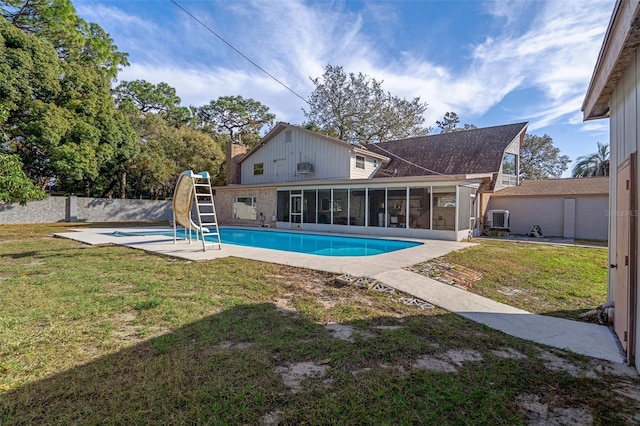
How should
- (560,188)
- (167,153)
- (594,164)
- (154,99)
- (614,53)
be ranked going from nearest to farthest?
(614,53) < (560,188) < (167,153) < (594,164) < (154,99)

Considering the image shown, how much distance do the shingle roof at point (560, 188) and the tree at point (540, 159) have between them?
16.0m

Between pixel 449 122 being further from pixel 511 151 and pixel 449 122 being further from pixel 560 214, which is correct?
pixel 560 214

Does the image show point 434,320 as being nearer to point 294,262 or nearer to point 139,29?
point 294,262

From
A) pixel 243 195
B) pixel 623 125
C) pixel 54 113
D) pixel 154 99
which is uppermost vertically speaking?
pixel 154 99

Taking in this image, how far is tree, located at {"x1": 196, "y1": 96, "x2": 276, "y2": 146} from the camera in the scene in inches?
1351

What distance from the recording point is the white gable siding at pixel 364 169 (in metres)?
16.9

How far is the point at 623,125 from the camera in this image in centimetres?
358

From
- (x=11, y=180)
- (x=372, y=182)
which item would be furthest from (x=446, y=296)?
(x=372, y=182)

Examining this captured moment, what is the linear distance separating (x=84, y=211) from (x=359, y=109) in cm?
2246

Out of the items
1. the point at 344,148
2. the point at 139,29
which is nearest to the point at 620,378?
the point at 139,29

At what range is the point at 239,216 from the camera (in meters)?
21.0

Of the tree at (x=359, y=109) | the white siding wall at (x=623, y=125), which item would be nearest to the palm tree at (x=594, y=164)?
the tree at (x=359, y=109)

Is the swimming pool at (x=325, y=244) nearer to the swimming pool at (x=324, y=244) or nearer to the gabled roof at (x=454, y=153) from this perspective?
the swimming pool at (x=324, y=244)

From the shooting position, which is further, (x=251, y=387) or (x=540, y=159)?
(x=540, y=159)
